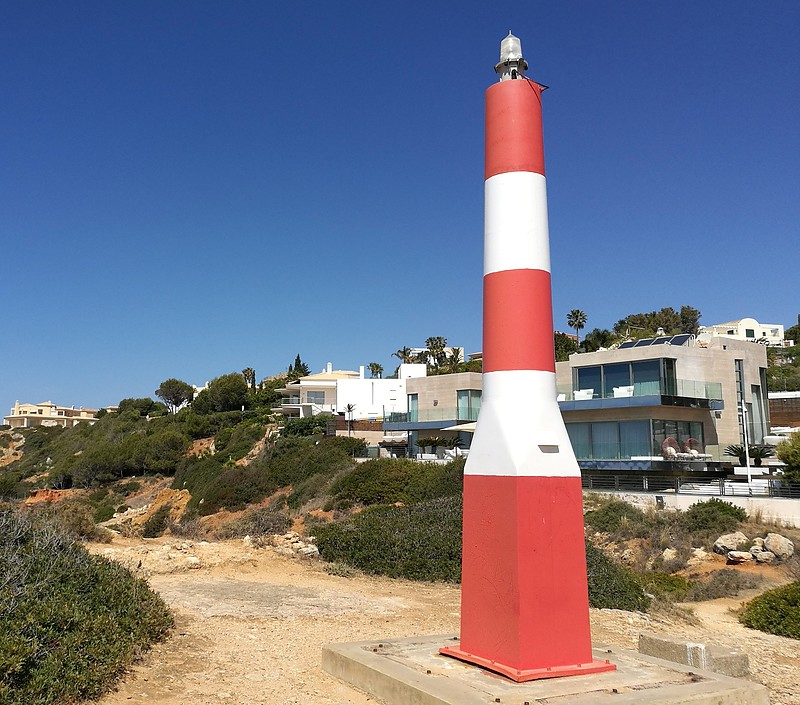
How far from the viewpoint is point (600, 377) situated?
32281 millimetres

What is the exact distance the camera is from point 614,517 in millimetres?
24812

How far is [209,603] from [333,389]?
2565 inches

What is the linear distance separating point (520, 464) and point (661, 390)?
23.6 meters

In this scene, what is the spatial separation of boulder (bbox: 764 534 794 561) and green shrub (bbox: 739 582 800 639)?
19.0 feet

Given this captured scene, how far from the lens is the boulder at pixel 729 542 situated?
20.7 metres

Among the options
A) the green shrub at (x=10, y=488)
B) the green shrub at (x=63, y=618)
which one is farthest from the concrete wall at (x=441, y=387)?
the green shrub at (x=63, y=618)

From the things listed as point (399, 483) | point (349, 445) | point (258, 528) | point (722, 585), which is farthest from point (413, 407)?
point (722, 585)

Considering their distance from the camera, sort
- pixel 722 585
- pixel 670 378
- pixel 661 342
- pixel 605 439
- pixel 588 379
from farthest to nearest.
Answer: pixel 588 379, pixel 661 342, pixel 605 439, pixel 670 378, pixel 722 585

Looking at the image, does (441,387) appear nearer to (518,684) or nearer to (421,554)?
(421,554)

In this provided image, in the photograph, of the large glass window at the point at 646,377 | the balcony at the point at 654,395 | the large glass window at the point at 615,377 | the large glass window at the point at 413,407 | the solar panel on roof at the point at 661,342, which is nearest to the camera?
the balcony at the point at 654,395

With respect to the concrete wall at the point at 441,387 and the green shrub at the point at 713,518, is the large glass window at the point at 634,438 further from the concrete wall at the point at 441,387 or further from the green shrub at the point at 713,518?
the concrete wall at the point at 441,387

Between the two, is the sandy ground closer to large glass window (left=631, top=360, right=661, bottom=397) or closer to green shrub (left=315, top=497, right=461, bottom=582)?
green shrub (left=315, top=497, right=461, bottom=582)

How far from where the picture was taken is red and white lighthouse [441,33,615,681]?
7859mm

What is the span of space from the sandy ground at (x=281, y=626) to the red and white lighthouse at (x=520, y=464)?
188 centimetres
